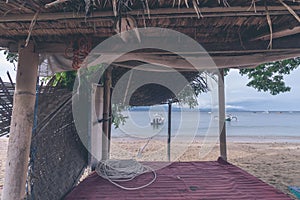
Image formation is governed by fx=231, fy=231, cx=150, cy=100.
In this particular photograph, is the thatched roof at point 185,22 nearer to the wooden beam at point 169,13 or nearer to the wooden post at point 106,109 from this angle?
the wooden beam at point 169,13

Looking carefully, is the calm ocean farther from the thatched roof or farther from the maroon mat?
the thatched roof

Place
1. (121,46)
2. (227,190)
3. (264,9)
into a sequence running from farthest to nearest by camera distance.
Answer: (227,190)
(121,46)
(264,9)

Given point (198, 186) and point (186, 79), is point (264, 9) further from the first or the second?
point (186, 79)

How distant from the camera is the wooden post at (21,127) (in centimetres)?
171

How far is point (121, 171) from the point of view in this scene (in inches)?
119

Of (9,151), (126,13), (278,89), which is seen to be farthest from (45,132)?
(278,89)

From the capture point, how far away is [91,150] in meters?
3.40

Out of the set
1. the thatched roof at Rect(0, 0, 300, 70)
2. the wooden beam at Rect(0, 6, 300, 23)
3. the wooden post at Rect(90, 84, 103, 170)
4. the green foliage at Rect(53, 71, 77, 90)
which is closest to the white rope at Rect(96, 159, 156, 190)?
the wooden post at Rect(90, 84, 103, 170)

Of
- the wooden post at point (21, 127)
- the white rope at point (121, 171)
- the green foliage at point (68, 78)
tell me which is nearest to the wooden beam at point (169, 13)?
the wooden post at point (21, 127)

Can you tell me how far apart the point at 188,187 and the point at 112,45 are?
176cm

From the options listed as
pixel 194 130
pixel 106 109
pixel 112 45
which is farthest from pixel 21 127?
pixel 194 130

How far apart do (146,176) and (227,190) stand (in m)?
1.04

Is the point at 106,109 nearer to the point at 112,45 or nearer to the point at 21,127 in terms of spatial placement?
the point at 112,45

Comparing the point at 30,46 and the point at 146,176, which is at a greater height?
the point at 30,46
